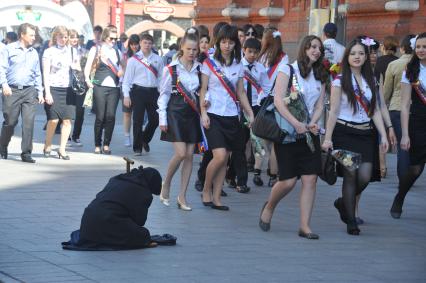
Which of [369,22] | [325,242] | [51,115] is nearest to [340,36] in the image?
[369,22]

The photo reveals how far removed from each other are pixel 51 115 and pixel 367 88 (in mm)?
6979

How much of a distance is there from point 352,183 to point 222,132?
1576mm

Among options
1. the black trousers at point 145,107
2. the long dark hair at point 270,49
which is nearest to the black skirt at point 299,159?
the long dark hair at point 270,49

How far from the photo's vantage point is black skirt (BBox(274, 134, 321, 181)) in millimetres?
9727

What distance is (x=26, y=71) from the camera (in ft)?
49.3

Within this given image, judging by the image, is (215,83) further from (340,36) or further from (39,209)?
(340,36)

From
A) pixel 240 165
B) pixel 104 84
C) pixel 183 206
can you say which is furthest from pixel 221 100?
pixel 104 84

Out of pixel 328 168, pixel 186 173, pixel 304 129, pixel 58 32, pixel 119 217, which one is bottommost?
pixel 119 217

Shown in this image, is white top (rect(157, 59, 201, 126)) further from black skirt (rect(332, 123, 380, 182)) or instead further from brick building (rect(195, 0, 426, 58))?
brick building (rect(195, 0, 426, 58))

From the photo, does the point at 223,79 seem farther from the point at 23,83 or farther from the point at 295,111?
the point at 23,83

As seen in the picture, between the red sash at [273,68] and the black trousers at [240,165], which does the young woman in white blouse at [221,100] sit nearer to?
the black trousers at [240,165]

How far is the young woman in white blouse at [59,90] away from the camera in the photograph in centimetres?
1588

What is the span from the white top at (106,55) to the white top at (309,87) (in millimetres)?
7240

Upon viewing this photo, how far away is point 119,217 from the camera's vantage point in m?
8.90
